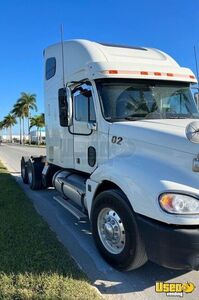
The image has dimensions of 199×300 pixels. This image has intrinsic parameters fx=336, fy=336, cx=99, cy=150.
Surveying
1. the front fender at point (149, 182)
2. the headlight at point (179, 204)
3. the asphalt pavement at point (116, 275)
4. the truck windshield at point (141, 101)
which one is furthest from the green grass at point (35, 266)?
the truck windshield at point (141, 101)

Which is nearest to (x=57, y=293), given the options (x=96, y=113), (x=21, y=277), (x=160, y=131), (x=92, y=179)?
(x=21, y=277)

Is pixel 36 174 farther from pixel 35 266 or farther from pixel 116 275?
pixel 116 275

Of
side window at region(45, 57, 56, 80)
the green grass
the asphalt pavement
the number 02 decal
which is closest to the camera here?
the green grass

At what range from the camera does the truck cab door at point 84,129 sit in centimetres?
549

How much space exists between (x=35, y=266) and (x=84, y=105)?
8.88 feet

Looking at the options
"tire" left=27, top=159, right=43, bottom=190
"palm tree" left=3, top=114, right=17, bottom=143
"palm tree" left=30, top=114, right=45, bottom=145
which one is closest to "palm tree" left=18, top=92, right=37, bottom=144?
"palm tree" left=30, top=114, right=45, bottom=145

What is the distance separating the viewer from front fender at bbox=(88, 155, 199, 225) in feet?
11.6

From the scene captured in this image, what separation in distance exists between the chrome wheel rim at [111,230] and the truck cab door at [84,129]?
119 centimetres

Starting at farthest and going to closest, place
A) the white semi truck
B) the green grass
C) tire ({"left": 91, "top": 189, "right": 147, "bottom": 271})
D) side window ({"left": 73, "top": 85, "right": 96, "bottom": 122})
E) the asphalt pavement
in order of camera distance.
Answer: side window ({"left": 73, "top": 85, "right": 96, "bottom": 122}) → tire ({"left": 91, "top": 189, "right": 147, "bottom": 271}) → the asphalt pavement → the green grass → the white semi truck

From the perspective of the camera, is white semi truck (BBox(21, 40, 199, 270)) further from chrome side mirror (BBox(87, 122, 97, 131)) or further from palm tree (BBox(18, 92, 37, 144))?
palm tree (BBox(18, 92, 37, 144))

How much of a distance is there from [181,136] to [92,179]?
1603mm

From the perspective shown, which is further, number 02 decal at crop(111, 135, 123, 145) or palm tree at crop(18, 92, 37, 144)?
palm tree at crop(18, 92, 37, 144)

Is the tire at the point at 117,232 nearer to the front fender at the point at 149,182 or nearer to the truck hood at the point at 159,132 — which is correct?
the front fender at the point at 149,182

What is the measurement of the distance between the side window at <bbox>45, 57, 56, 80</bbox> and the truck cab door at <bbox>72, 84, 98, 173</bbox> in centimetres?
176
